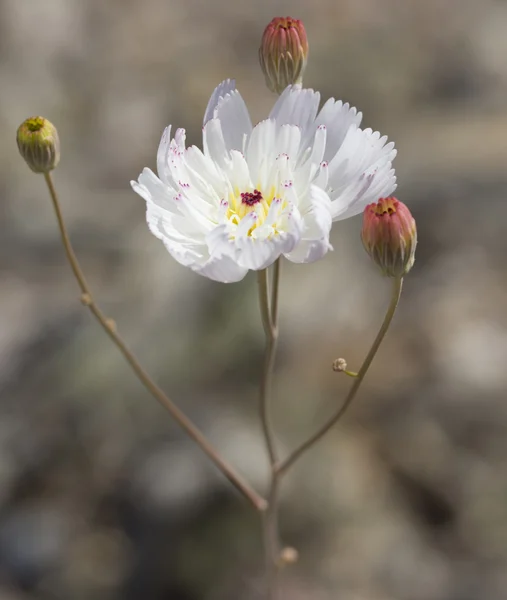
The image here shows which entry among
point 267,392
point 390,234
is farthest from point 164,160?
point 267,392

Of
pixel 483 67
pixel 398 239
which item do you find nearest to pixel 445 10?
pixel 483 67

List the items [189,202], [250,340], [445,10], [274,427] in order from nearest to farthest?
[189,202], [274,427], [250,340], [445,10]

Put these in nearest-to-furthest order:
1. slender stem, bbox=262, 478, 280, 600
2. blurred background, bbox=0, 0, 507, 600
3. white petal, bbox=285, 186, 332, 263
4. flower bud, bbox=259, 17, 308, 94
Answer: white petal, bbox=285, 186, 332, 263
flower bud, bbox=259, 17, 308, 94
slender stem, bbox=262, 478, 280, 600
blurred background, bbox=0, 0, 507, 600

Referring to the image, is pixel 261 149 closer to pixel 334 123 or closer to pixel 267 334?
pixel 334 123

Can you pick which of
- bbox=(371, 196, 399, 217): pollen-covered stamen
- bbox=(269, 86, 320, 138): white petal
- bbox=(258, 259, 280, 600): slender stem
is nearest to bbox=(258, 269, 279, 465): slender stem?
bbox=(258, 259, 280, 600): slender stem

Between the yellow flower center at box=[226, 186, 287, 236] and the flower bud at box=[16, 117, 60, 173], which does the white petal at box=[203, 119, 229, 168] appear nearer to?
the yellow flower center at box=[226, 186, 287, 236]

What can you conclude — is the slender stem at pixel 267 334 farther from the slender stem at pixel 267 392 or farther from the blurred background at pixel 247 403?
the blurred background at pixel 247 403

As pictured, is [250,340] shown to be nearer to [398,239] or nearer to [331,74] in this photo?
[398,239]
